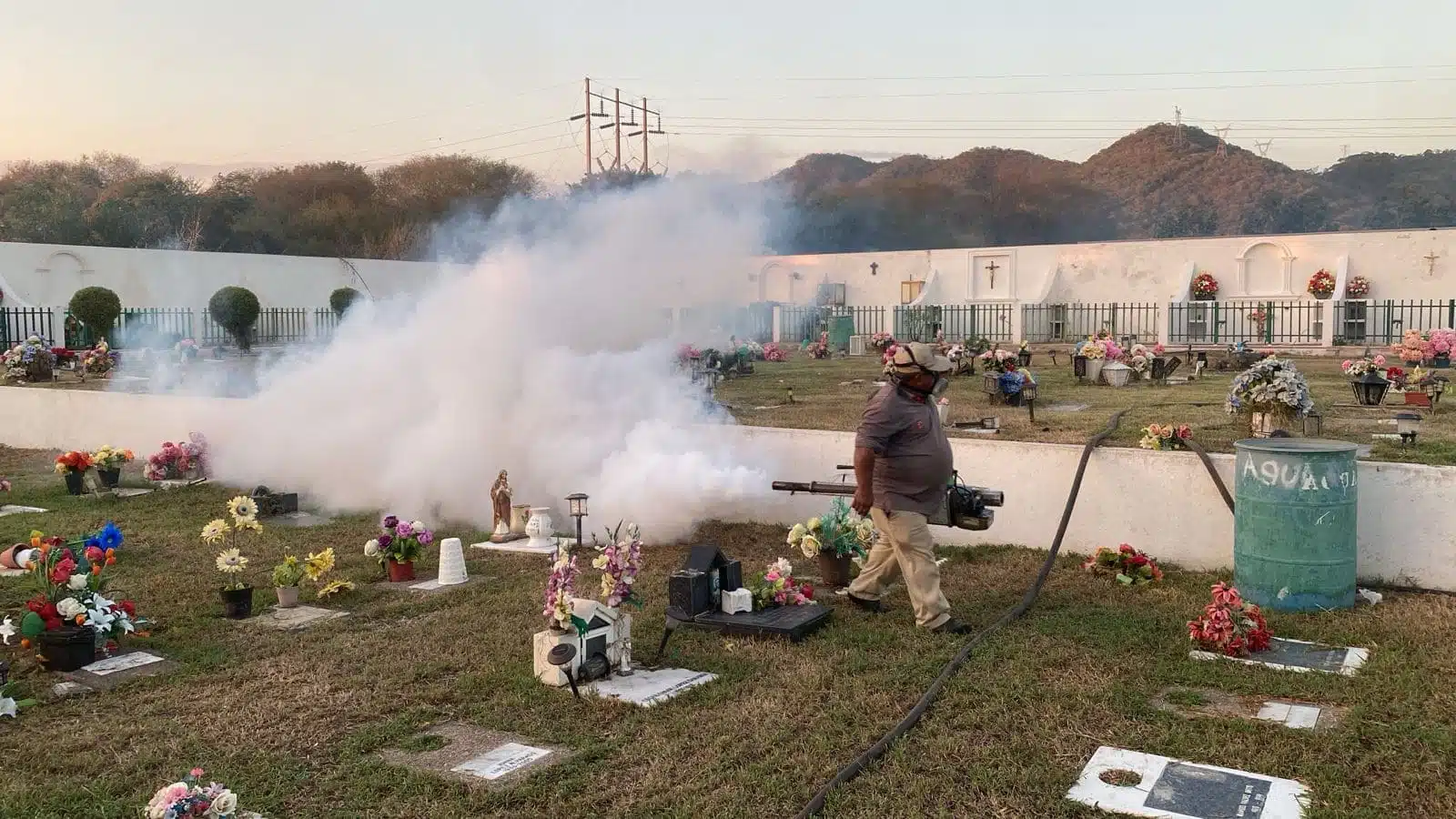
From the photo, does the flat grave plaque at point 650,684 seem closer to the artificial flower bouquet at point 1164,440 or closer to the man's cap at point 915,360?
the man's cap at point 915,360

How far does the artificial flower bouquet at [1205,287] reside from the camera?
111ft

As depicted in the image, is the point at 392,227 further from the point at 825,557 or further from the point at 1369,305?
the point at 825,557

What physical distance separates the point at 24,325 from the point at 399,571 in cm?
2569

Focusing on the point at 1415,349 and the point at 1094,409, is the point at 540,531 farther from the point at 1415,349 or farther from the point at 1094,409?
the point at 1415,349

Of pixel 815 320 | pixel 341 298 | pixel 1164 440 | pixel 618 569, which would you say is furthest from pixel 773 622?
pixel 341 298

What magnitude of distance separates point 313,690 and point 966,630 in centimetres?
403

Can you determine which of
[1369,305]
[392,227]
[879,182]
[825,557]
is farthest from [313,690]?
[879,182]

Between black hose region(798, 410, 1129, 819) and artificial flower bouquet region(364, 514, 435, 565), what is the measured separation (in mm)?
4744

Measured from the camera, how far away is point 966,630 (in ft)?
23.1

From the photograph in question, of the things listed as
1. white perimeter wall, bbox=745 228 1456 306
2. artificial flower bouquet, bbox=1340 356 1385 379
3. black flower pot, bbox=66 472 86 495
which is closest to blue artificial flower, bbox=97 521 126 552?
black flower pot, bbox=66 472 86 495

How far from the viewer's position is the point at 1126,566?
27.8ft

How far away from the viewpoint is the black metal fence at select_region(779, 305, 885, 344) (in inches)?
1487

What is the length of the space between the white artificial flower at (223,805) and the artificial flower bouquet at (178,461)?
433 inches

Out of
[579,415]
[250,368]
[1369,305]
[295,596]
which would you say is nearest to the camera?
[295,596]
